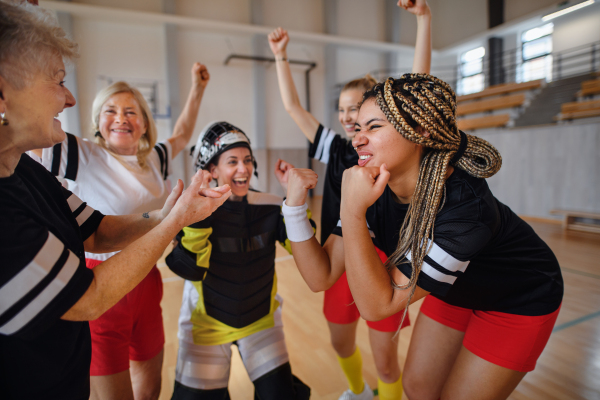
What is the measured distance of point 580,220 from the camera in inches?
290

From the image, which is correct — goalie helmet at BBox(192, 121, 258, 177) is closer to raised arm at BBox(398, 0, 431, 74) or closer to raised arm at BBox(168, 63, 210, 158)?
raised arm at BBox(168, 63, 210, 158)

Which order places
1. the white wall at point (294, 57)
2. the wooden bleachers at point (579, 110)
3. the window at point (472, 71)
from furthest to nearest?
the window at point (472, 71) < the white wall at point (294, 57) < the wooden bleachers at point (579, 110)

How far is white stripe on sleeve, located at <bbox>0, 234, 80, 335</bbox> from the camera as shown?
0.76 meters

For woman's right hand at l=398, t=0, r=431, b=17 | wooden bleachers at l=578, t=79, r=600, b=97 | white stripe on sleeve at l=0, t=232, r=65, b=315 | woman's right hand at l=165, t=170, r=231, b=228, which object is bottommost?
white stripe on sleeve at l=0, t=232, r=65, b=315

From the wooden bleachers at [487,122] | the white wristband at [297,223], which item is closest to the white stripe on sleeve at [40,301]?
the white wristband at [297,223]

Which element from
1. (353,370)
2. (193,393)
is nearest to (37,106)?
(193,393)

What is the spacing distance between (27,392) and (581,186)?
9.49 metres

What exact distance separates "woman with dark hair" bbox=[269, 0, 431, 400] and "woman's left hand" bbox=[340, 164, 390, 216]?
834 millimetres

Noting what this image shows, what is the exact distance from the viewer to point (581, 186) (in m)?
7.38

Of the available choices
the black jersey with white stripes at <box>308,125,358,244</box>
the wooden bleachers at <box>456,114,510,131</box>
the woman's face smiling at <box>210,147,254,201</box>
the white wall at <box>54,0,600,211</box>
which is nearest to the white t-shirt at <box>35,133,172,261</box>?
the woman's face smiling at <box>210,147,254,201</box>

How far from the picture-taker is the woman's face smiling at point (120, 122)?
183 centimetres

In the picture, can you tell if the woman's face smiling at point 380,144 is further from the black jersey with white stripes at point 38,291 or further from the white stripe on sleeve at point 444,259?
the black jersey with white stripes at point 38,291

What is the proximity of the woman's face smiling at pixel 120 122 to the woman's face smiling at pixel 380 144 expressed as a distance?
4.24 ft

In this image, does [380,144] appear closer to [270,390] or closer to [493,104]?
[270,390]
